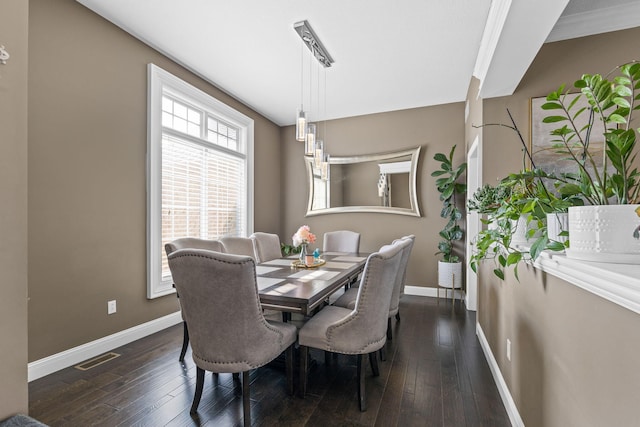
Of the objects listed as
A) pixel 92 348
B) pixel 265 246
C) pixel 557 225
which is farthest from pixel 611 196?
pixel 92 348

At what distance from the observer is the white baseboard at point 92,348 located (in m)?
2.18

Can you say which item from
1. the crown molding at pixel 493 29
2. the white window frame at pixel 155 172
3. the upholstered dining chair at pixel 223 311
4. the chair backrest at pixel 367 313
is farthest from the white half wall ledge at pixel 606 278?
the white window frame at pixel 155 172

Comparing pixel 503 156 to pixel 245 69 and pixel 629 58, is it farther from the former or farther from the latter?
pixel 245 69

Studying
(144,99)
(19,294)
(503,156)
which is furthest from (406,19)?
(19,294)

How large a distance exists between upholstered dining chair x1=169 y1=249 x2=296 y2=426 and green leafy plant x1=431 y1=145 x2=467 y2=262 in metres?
3.21

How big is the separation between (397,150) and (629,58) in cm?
267

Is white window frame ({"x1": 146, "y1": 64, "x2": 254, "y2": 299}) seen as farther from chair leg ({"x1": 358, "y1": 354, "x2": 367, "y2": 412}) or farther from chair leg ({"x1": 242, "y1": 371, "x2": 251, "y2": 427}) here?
chair leg ({"x1": 358, "y1": 354, "x2": 367, "y2": 412})

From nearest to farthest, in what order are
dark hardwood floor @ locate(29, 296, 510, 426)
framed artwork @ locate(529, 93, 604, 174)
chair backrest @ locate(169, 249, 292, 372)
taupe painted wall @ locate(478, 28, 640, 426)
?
taupe painted wall @ locate(478, 28, 640, 426), chair backrest @ locate(169, 249, 292, 372), dark hardwood floor @ locate(29, 296, 510, 426), framed artwork @ locate(529, 93, 604, 174)

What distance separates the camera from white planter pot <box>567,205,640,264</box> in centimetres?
89

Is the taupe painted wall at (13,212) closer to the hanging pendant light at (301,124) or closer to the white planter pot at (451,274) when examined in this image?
the hanging pendant light at (301,124)

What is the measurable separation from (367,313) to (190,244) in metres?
1.55

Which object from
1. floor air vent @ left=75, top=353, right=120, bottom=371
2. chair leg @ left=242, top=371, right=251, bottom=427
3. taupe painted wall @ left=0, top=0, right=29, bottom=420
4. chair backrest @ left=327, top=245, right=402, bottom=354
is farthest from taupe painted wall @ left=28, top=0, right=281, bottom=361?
chair backrest @ left=327, top=245, right=402, bottom=354

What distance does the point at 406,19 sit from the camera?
261cm

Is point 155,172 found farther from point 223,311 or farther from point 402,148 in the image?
point 402,148
